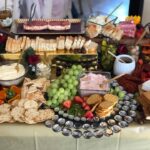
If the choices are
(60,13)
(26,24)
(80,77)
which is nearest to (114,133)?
(80,77)

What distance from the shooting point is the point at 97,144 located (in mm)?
1110

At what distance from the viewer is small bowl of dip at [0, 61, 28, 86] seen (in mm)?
1206

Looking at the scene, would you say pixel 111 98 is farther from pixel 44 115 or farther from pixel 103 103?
pixel 44 115

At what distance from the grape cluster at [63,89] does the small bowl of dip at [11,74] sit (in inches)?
5.9

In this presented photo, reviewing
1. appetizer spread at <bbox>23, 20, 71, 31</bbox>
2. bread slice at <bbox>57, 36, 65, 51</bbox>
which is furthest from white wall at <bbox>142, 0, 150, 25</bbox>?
bread slice at <bbox>57, 36, 65, 51</bbox>

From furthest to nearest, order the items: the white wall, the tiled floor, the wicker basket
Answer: the tiled floor < the white wall < the wicker basket

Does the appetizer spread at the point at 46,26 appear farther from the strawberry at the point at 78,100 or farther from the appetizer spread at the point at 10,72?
the strawberry at the point at 78,100

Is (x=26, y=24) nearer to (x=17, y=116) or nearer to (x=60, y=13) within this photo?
(x=17, y=116)

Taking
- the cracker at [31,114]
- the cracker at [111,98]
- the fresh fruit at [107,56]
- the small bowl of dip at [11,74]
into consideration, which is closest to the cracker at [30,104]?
the cracker at [31,114]

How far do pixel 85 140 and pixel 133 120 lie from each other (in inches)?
7.4

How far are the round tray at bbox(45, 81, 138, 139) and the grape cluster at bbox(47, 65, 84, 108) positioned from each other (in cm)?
4

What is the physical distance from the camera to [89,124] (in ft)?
3.54

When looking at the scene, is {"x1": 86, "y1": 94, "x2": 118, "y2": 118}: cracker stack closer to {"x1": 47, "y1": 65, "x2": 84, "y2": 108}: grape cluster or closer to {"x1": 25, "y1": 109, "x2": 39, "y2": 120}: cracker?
{"x1": 47, "y1": 65, "x2": 84, "y2": 108}: grape cluster

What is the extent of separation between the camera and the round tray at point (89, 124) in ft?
3.50
